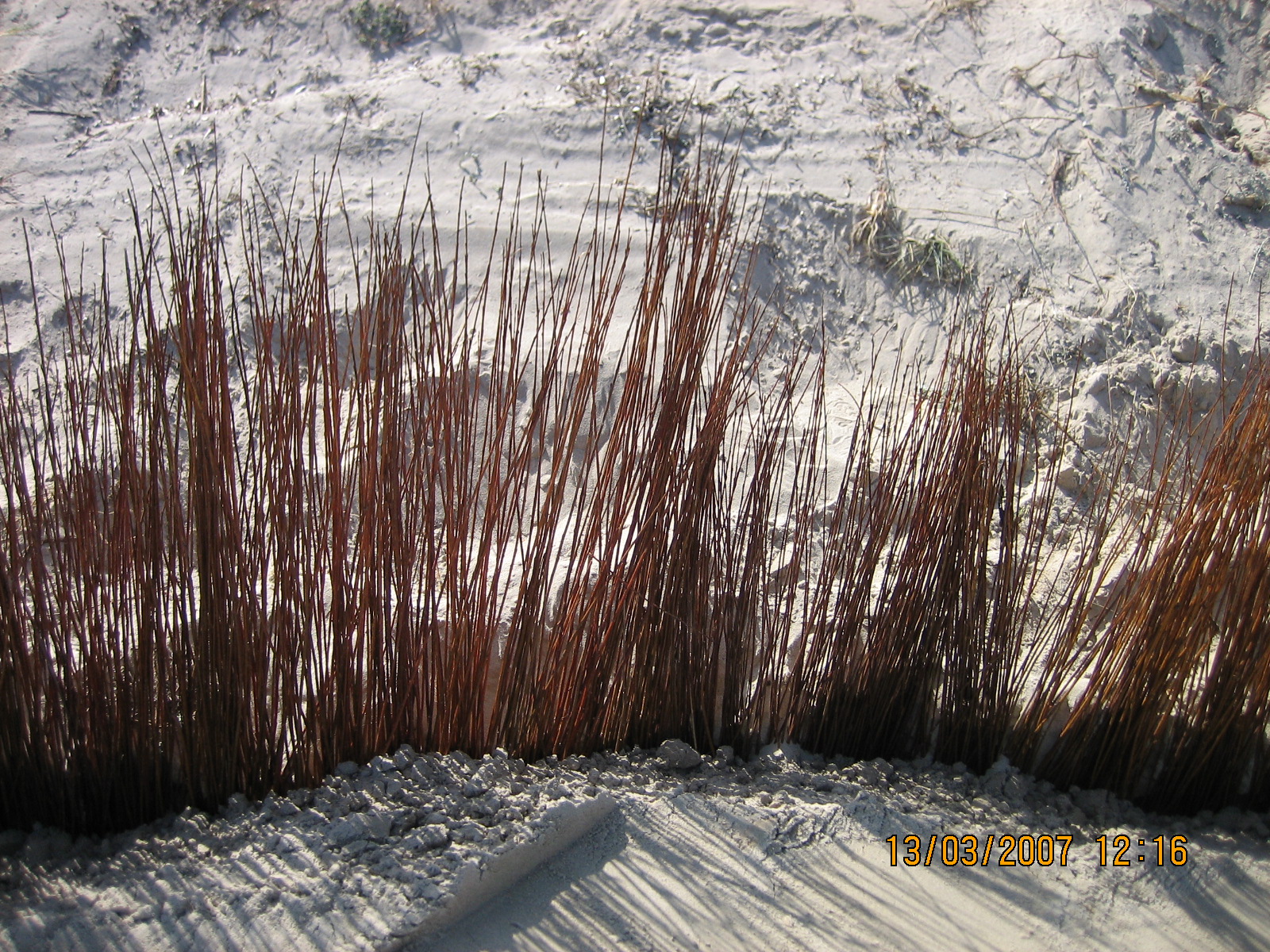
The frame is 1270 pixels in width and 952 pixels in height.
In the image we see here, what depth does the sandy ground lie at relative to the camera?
Result: 1.58 metres

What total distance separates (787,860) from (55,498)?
1.37m

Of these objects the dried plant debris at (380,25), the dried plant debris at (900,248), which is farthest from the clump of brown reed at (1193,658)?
the dried plant debris at (380,25)

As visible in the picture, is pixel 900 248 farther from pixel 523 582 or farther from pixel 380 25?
pixel 380 25

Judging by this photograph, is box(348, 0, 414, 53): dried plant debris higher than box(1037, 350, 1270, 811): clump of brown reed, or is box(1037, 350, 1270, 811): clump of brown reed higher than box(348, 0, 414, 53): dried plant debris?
box(348, 0, 414, 53): dried plant debris

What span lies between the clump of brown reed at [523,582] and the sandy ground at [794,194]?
123 mm

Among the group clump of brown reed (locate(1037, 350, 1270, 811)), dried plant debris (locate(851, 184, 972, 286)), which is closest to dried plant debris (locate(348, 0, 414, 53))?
dried plant debris (locate(851, 184, 972, 286))

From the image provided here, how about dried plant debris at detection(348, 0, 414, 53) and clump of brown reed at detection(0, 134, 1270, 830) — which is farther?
dried plant debris at detection(348, 0, 414, 53)

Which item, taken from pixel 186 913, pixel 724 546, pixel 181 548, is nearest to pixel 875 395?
pixel 724 546

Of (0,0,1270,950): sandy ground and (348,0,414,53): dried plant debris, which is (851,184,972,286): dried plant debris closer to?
(0,0,1270,950): sandy ground

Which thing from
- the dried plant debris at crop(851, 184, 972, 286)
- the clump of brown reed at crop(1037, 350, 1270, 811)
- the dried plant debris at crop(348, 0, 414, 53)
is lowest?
the clump of brown reed at crop(1037, 350, 1270, 811)

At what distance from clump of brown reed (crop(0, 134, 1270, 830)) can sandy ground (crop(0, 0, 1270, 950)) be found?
0.12 m

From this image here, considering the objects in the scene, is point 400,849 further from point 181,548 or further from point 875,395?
point 875,395

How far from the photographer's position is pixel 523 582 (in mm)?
1714

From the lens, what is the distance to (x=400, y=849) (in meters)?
1.51
